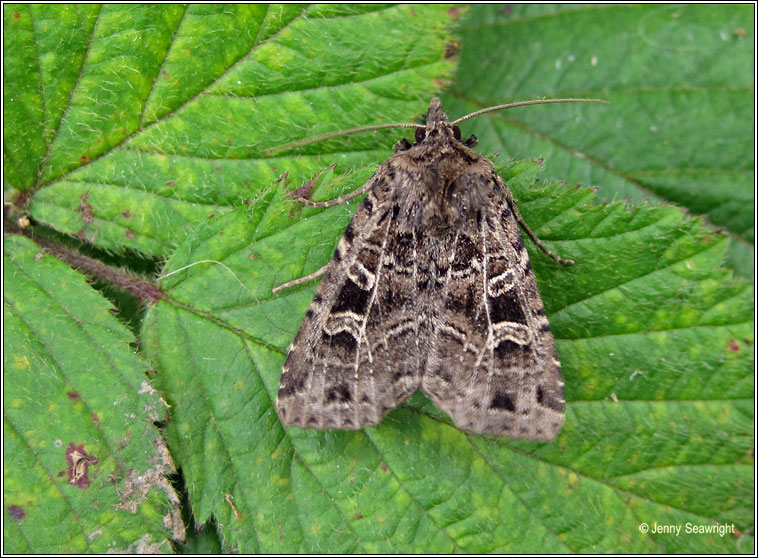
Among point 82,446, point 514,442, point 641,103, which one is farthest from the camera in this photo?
point 641,103

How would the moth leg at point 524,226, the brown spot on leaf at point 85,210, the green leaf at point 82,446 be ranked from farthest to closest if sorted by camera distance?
the brown spot on leaf at point 85,210, the moth leg at point 524,226, the green leaf at point 82,446

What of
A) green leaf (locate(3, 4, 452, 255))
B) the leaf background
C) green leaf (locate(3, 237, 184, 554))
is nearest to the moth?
the leaf background

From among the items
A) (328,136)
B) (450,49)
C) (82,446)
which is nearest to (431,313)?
(328,136)

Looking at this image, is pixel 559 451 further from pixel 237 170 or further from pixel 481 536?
pixel 237 170

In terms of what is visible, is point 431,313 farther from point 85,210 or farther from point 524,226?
point 85,210

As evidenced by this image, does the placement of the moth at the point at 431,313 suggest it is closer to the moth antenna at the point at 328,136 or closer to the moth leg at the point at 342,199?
the moth leg at the point at 342,199

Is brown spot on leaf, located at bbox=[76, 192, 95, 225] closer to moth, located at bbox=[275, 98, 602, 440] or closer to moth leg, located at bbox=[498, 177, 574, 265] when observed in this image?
moth, located at bbox=[275, 98, 602, 440]

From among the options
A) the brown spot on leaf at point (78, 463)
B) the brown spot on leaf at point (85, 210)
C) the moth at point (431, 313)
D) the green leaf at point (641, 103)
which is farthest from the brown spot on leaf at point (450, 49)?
the brown spot on leaf at point (78, 463)
